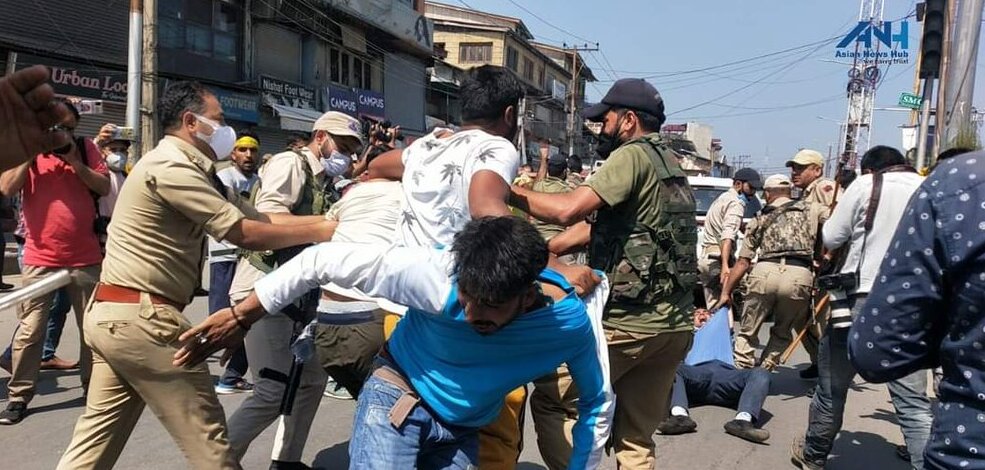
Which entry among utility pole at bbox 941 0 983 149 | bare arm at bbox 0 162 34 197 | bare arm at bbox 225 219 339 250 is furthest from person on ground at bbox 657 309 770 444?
utility pole at bbox 941 0 983 149

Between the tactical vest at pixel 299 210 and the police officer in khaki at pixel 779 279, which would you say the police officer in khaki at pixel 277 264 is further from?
the police officer in khaki at pixel 779 279

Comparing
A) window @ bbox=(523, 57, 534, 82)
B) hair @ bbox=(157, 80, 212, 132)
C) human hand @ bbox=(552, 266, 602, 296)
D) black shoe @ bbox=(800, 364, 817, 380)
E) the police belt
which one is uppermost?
window @ bbox=(523, 57, 534, 82)

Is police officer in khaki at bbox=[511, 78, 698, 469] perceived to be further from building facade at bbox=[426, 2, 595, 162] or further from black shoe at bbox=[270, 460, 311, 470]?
building facade at bbox=[426, 2, 595, 162]

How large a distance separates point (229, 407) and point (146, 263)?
2.38 m

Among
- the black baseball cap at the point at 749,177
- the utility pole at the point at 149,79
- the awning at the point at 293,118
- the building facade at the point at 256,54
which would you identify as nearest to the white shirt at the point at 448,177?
the black baseball cap at the point at 749,177

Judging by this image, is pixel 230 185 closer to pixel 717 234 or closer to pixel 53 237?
pixel 53 237

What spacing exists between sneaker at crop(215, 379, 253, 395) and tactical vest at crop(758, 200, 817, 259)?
13.1 ft

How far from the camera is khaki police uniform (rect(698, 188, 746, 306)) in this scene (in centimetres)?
671

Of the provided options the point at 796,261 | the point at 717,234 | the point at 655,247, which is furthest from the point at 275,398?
the point at 717,234

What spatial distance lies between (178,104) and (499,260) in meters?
1.63

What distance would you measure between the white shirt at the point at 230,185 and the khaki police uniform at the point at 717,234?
4120 millimetres

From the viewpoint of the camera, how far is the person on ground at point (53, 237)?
14.4 feet

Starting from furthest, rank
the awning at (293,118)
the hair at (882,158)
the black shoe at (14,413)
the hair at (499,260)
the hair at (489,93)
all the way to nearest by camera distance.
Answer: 1. the awning at (293,118)
2. the black shoe at (14,413)
3. the hair at (882,158)
4. the hair at (489,93)
5. the hair at (499,260)

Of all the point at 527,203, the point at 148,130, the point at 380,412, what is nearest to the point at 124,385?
the point at 380,412
